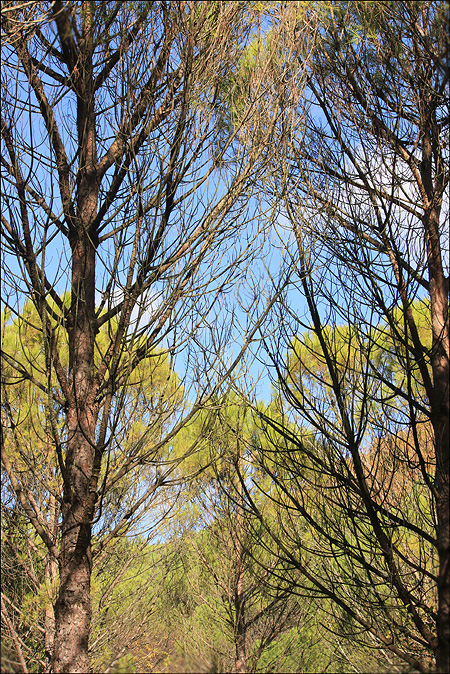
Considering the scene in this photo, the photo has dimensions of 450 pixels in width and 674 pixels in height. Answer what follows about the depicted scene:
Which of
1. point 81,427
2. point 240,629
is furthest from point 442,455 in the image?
point 240,629

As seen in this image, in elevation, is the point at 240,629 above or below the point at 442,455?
below

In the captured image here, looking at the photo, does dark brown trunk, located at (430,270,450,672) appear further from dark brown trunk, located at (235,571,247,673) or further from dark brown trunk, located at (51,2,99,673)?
dark brown trunk, located at (235,571,247,673)

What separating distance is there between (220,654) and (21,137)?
6933 mm

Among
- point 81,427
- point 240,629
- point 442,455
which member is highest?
point 81,427

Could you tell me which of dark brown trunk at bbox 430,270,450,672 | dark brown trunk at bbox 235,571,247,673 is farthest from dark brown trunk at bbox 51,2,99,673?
dark brown trunk at bbox 235,571,247,673

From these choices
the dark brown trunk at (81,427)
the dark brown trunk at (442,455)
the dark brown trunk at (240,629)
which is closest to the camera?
the dark brown trunk at (442,455)

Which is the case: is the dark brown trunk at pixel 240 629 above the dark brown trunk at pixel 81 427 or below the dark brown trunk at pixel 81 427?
below

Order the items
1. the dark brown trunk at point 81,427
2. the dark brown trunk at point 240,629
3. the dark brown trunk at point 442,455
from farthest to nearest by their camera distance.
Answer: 1. the dark brown trunk at point 240,629
2. the dark brown trunk at point 81,427
3. the dark brown trunk at point 442,455

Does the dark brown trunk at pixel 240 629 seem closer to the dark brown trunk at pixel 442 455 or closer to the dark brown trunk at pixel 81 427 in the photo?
the dark brown trunk at pixel 81 427

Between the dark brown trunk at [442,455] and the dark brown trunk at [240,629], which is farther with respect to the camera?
the dark brown trunk at [240,629]

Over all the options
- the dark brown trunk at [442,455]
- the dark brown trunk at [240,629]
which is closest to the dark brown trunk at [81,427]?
the dark brown trunk at [442,455]

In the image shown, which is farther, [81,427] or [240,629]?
[240,629]

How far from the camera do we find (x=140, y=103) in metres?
3.58

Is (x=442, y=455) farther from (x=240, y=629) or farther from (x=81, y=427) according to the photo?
(x=240, y=629)
